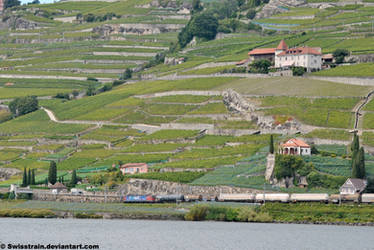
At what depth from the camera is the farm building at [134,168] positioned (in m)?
126

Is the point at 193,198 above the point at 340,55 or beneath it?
beneath

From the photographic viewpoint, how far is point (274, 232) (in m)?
94.1

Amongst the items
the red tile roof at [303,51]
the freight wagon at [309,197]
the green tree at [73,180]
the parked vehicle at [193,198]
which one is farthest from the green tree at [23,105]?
the freight wagon at [309,197]

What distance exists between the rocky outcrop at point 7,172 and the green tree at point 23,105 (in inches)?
1476

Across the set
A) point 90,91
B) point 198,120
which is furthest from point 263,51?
point 90,91

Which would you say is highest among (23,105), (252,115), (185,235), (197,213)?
(252,115)

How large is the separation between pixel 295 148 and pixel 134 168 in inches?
889

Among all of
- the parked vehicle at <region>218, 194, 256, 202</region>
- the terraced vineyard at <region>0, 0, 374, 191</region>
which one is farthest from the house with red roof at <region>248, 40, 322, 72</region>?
the parked vehicle at <region>218, 194, 256, 202</region>

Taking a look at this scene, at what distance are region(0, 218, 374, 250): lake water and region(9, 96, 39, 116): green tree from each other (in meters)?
74.5

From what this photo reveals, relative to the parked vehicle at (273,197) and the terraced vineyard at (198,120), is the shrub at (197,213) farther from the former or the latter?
the terraced vineyard at (198,120)

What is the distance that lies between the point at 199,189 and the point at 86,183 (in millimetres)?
18356

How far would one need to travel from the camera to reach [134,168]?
12675 cm

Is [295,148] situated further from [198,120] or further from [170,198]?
[198,120]

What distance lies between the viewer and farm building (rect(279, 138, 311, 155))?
114438mm
